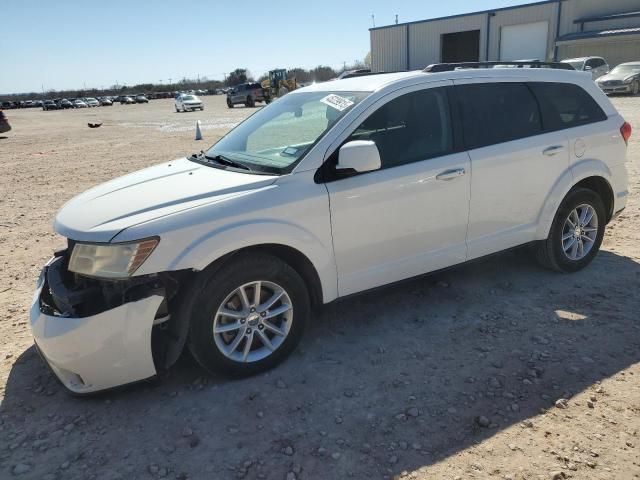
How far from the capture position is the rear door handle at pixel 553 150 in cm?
430

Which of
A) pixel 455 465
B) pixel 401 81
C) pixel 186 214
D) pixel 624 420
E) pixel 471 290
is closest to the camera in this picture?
pixel 455 465

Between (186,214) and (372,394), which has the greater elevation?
(186,214)

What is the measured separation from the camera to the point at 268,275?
3248 millimetres

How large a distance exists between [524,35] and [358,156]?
42.6 meters

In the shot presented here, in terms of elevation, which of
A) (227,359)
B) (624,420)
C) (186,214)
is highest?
(186,214)

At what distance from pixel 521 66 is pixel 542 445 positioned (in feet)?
10.9

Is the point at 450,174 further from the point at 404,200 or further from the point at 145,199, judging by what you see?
the point at 145,199

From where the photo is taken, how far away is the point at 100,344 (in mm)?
2875

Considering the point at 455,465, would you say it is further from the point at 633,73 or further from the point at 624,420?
the point at 633,73

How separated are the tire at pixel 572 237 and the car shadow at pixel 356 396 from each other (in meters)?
0.48

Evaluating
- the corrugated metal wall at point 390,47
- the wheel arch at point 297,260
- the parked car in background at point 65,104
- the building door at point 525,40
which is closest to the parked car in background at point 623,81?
the building door at point 525,40

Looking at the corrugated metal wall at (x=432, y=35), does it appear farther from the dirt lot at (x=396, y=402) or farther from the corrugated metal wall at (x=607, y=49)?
the dirt lot at (x=396, y=402)

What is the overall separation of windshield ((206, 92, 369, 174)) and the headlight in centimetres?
103

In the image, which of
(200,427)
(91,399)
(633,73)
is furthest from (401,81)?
(633,73)
